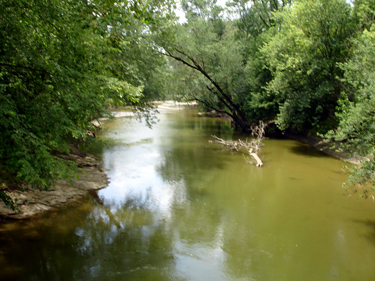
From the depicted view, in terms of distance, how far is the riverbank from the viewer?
7.41 m

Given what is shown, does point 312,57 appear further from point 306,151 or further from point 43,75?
point 43,75

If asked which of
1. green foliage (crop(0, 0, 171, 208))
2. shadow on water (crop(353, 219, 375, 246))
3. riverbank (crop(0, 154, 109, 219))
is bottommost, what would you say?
shadow on water (crop(353, 219, 375, 246))

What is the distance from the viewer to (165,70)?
58.6ft

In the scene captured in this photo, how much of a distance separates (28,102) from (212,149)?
12.9 m

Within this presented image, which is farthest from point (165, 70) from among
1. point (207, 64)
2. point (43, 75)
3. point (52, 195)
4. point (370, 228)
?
point (370, 228)

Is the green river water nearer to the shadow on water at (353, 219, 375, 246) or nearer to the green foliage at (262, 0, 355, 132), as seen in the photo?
the shadow on water at (353, 219, 375, 246)

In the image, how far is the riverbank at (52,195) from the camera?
7.41 metres

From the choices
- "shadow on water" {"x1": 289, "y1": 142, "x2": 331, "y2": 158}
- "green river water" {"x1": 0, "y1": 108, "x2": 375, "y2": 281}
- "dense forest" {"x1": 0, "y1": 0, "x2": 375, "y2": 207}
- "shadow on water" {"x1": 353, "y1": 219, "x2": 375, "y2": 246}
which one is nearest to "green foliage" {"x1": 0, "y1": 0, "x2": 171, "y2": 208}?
"dense forest" {"x1": 0, "y1": 0, "x2": 375, "y2": 207}

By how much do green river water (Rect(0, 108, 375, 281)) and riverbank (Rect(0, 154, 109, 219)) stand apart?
0.36m

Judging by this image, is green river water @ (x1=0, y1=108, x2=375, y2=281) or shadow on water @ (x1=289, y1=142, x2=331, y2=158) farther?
shadow on water @ (x1=289, y1=142, x2=331, y2=158)

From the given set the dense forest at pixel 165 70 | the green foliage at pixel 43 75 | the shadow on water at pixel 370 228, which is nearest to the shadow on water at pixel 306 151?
the dense forest at pixel 165 70

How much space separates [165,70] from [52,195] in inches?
448

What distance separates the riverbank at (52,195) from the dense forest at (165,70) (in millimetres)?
1327

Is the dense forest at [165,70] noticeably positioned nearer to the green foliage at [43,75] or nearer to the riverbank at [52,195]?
the green foliage at [43,75]
